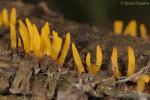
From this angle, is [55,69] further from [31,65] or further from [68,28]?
[68,28]

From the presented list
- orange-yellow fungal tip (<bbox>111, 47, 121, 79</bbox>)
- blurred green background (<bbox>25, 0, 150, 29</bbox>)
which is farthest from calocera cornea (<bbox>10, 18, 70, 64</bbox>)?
blurred green background (<bbox>25, 0, 150, 29</bbox>)

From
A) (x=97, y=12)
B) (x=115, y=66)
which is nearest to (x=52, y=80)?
(x=115, y=66)

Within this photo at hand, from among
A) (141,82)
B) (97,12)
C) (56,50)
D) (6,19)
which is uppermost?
(97,12)

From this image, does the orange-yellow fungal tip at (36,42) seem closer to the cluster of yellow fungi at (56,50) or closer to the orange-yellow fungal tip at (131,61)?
the cluster of yellow fungi at (56,50)

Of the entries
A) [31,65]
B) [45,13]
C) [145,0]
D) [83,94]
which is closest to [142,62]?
[83,94]

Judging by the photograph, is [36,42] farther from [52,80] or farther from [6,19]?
[6,19]

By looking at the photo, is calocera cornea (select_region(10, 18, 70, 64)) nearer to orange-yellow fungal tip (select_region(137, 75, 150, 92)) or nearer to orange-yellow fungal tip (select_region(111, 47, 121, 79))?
orange-yellow fungal tip (select_region(111, 47, 121, 79))
